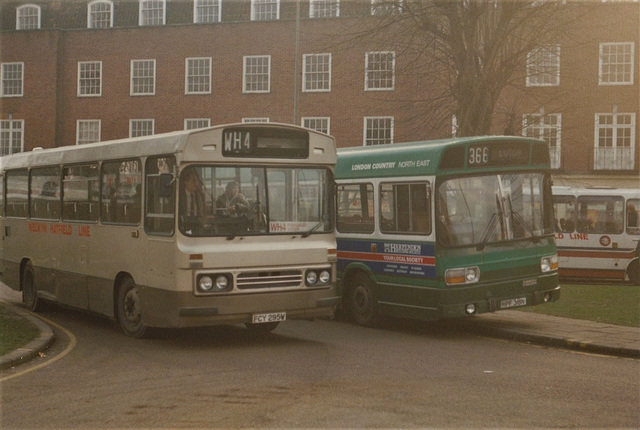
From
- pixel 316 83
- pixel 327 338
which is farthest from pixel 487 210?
pixel 316 83

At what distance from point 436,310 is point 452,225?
3.98 feet

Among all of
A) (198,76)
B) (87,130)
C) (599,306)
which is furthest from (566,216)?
(87,130)

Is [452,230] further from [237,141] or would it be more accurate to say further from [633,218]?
[633,218]

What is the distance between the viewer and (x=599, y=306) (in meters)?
16.5

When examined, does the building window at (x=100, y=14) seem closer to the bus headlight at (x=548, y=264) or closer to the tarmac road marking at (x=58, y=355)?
the tarmac road marking at (x=58, y=355)

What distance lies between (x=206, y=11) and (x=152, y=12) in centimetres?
340

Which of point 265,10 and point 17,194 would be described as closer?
point 17,194

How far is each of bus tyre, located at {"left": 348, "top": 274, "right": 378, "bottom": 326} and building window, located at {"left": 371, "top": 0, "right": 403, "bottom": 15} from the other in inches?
413

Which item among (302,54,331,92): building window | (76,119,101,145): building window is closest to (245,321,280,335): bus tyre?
(302,54,331,92): building window

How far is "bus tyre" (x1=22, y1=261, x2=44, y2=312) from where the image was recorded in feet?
53.9

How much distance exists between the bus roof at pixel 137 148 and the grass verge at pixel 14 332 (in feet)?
8.54

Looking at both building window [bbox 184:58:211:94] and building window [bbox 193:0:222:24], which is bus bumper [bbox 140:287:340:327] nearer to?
building window [bbox 184:58:211:94]

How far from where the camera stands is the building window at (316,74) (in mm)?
47719

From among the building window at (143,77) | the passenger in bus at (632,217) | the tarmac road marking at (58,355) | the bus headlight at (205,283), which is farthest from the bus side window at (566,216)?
the building window at (143,77)
